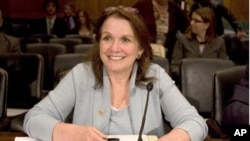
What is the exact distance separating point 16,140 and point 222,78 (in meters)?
1.00

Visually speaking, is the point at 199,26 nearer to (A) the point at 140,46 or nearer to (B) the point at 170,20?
(B) the point at 170,20

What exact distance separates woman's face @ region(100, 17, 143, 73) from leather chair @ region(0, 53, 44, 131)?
0.95 meters

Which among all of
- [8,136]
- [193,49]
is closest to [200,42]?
[193,49]

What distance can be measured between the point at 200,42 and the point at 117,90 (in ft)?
6.67

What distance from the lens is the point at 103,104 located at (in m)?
1.80

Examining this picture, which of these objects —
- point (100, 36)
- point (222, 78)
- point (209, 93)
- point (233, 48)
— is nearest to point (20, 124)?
point (100, 36)

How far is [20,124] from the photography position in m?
1.91

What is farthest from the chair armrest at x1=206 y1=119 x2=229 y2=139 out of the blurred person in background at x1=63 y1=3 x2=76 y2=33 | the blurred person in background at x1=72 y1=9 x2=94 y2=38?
the blurred person in background at x1=63 y1=3 x2=76 y2=33

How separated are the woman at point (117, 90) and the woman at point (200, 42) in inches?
72.9

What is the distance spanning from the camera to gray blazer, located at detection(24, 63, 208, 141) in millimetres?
1757

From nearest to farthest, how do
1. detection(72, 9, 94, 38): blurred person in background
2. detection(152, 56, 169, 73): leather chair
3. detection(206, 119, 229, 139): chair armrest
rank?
detection(206, 119, 229, 139): chair armrest, detection(152, 56, 169, 73): leather chair, detection(72, 9, 94, 38): blurred person in background

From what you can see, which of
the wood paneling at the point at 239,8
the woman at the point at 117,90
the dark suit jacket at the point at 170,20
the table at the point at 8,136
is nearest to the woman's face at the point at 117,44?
the woman at the point at 117,90

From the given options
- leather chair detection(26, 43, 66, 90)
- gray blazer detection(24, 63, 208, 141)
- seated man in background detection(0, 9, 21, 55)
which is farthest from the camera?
seated man in background detection(0, 9, 21, 55)

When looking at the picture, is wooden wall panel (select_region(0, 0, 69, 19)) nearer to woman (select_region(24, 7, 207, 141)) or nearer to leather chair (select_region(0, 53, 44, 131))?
leather chair (select_region(0, 53, 44, 131))
